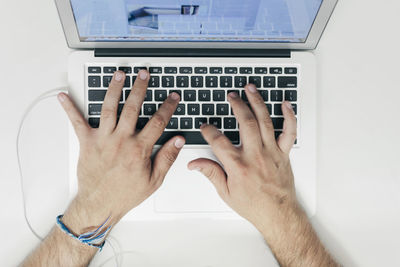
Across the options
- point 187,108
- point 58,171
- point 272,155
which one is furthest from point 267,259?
point 58,171

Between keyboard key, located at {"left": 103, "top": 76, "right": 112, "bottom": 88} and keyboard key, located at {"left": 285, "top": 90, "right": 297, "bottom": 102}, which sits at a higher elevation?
keyboard key, located at {"left": 103, "top": 76, "right": 112, "bottom": 88}

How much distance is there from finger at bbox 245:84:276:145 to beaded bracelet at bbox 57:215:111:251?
377 millimetres

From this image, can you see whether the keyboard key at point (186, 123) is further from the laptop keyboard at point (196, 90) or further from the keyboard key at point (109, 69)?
the keyboard key at point (109, 69)

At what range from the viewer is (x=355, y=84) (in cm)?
70

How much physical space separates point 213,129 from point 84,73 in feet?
0.95

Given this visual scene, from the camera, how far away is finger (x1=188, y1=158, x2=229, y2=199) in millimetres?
633

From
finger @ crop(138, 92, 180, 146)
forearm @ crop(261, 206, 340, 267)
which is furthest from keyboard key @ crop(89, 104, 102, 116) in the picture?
forearm @ crop(261, 206, 340, 267)

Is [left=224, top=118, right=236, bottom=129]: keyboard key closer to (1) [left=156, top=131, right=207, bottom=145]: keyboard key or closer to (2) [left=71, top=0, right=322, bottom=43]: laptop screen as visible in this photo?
(1) [left=156, top=131, right=207, bottom=145]: keyboard key

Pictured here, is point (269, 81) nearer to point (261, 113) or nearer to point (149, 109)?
point (261, 113)

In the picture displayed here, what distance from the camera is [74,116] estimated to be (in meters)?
0.63

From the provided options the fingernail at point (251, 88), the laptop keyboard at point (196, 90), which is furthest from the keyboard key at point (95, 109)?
the fingernail at point (251, 88)

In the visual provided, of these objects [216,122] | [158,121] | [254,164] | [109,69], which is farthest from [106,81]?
[254,164]

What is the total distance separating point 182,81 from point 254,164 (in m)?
0.23

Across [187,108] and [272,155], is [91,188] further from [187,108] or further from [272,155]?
[272,155]
